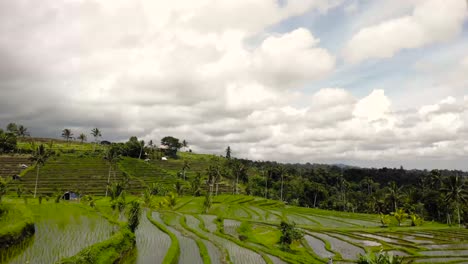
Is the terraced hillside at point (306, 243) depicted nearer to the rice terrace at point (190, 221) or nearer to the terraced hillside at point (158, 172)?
the rice terrace at point (190, 221)

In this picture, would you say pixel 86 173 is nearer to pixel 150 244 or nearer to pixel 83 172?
pixel 83 172

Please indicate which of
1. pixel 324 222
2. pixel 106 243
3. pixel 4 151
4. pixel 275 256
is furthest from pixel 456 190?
pixel 4 151

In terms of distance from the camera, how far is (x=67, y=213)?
50.2 m

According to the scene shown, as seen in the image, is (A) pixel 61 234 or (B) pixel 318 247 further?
(B) pixel 318 247

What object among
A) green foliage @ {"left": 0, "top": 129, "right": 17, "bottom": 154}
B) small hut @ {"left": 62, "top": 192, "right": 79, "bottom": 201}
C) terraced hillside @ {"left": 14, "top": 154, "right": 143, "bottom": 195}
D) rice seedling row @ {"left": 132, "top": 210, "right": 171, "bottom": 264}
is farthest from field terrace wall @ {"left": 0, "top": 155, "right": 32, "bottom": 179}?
rice seedling row @ {"left": 132, "top": 210, "right": 171, "bottom": 264}

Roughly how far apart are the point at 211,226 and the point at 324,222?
2718 cm

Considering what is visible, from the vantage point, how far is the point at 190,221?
52.8 meters

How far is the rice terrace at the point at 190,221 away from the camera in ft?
96.3

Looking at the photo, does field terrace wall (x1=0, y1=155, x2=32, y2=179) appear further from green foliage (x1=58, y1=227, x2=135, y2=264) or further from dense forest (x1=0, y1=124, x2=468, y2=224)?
green foliage (x1=58, y1=227, x2=135, y2=264)

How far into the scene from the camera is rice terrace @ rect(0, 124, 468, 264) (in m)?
29.4

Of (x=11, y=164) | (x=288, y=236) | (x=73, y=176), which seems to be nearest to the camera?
(x=288, y=236)

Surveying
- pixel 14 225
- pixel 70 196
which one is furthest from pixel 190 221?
pixel 70 196

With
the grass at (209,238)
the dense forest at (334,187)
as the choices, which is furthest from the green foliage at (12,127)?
the grass at (209,238)

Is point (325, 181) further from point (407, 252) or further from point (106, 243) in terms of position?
point (106, 243)
